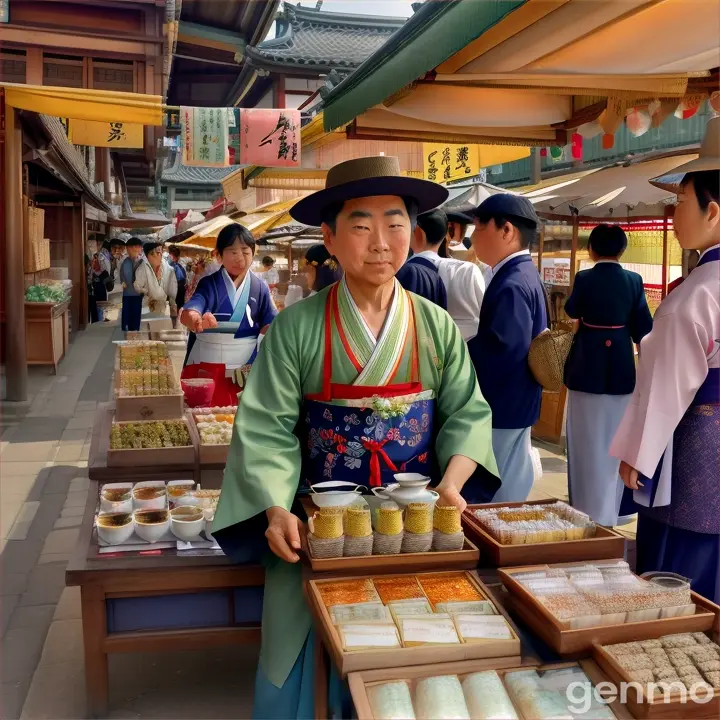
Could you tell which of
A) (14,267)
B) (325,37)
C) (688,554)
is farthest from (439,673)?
(325,37)

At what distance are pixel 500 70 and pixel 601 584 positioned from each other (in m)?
2.50

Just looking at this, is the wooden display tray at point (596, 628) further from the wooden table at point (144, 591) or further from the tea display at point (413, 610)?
the wooden table at point (144, 591)

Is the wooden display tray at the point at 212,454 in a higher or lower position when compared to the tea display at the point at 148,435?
lower

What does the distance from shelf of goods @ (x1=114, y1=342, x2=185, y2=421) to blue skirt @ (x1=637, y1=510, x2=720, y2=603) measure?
10.6 ft

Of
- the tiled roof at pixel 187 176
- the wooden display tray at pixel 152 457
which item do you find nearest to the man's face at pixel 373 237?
the wooden display tray at pixel 152 457

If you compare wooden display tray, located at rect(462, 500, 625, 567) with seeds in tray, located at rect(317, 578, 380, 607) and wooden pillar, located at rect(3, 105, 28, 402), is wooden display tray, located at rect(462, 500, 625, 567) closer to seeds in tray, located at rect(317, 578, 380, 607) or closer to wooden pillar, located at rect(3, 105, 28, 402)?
seeds in tray, located at rect(317, 578, 380, 607)

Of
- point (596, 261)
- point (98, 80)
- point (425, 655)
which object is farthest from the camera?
point (98, 80)

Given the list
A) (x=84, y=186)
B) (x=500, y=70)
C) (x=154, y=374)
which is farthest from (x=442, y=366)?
(x=84, y=186)

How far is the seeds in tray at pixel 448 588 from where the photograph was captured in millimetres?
A: 2359

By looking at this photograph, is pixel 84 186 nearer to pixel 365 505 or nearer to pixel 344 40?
pixel 365 505

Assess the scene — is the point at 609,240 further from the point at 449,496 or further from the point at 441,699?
the point at 441,699

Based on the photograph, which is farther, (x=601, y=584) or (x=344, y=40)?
(x=344, y=40)

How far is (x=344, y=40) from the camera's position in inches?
1179

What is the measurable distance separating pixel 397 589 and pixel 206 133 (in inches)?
360
